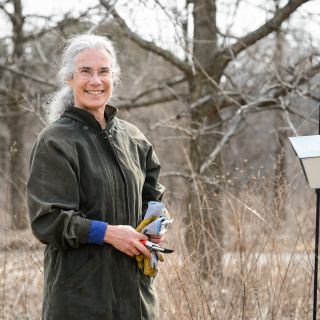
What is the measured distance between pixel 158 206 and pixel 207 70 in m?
3.62

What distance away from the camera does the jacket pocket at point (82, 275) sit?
2377 millimetres

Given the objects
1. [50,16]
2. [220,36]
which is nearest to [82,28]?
[50,16]

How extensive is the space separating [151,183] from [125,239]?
1.70ft

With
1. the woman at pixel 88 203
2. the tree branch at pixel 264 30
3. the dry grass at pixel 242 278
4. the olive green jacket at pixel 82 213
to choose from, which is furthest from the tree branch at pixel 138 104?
the olive green jacket at pixel 82 213

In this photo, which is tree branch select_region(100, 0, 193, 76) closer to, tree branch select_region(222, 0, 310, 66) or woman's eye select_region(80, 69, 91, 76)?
tree branch select_region(222, 0, 310, 66)

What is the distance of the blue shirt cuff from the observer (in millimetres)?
2311

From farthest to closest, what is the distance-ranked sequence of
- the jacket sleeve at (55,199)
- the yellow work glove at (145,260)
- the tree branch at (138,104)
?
the tree branch at (138,104)
the yellow work glove at (145,260)
the jacket sleeve at (55,199)

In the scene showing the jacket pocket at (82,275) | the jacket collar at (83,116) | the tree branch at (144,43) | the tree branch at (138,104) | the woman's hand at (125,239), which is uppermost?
the tree branch at (144,43)

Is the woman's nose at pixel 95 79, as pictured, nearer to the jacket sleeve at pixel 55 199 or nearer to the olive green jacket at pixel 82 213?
the olive green jacket at pixel 82 213

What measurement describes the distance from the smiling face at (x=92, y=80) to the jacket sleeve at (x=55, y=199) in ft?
0.91

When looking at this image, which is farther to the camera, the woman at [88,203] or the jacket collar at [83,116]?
Result: the jacket collar at [83,116]

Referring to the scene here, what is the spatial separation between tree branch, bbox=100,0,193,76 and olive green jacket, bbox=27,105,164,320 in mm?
2873

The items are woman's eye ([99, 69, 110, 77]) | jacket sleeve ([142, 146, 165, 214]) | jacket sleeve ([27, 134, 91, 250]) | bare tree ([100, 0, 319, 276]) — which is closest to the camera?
jacket sleeve ([27, 134, 91, 250])

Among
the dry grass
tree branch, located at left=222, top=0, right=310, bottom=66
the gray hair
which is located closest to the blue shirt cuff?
the gray hair
